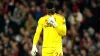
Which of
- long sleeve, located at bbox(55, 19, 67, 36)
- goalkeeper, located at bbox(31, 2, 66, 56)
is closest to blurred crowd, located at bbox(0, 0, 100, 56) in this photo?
goalkeeper, located at bbox(31, 2, 66, 56)

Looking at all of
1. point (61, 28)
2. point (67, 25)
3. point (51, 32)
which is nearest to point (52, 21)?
point (61, 28)

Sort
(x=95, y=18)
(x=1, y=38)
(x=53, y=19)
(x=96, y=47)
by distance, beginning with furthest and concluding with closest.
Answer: (x=1, y=38)
(x=95, y=18)
(x=96, y=47)
(x=53, y=19)

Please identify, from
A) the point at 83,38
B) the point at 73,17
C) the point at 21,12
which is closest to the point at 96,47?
the point at 83,38

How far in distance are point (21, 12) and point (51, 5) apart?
928cm

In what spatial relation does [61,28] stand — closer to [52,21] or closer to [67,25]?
[52,21]

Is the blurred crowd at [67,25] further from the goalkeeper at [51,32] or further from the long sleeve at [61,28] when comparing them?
the long sleeve at [61,28]

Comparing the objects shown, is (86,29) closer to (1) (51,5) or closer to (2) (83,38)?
(2) (83,38)

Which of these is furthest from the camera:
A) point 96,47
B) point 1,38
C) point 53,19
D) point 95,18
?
point 1,38

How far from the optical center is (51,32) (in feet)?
40.2

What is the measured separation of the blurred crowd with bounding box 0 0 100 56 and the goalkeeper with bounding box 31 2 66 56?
5493mm

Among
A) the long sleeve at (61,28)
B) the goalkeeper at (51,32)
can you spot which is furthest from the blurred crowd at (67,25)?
the long sleeve at (61,28)

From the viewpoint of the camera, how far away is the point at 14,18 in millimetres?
21359

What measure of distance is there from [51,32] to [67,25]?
8.02m

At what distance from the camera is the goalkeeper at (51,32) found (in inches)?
478
